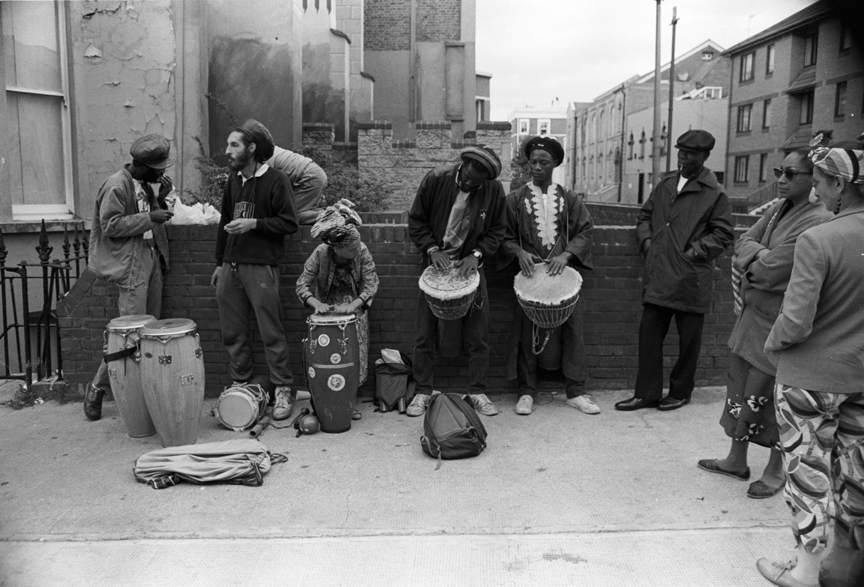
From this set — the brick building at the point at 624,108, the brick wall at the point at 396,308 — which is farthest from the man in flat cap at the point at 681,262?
the brick building at the point at 624,108

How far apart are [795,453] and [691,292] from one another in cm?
257

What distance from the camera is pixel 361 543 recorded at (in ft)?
12.5

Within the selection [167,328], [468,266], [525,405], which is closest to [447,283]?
[468,266]

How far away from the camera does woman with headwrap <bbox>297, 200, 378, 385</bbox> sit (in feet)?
18.1

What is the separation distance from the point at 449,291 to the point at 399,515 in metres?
1.92

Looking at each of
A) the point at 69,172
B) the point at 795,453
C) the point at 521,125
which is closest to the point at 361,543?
the point at 795,453

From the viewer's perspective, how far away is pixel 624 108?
6122 centimetres

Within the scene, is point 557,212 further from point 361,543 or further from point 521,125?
point 521,125

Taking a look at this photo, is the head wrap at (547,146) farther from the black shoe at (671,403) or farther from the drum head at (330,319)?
the black shoe at (671,403)

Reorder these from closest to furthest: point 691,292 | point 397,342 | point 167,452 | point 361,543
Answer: point 361,543
point 167,452
point 691,292
point 397,342

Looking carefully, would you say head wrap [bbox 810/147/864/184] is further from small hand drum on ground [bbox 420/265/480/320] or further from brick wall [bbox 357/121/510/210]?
brick wall [bbox 357/121/510/210]

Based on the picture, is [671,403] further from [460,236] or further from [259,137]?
[259,137]

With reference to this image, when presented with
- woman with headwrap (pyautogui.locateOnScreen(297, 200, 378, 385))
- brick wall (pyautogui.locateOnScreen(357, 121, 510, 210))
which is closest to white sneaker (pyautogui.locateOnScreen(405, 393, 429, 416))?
woman with headwrap (pyautogui.locateOnScreen(297, 200, 378, 385))

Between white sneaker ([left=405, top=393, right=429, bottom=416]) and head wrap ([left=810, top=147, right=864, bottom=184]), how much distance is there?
3.58 m
